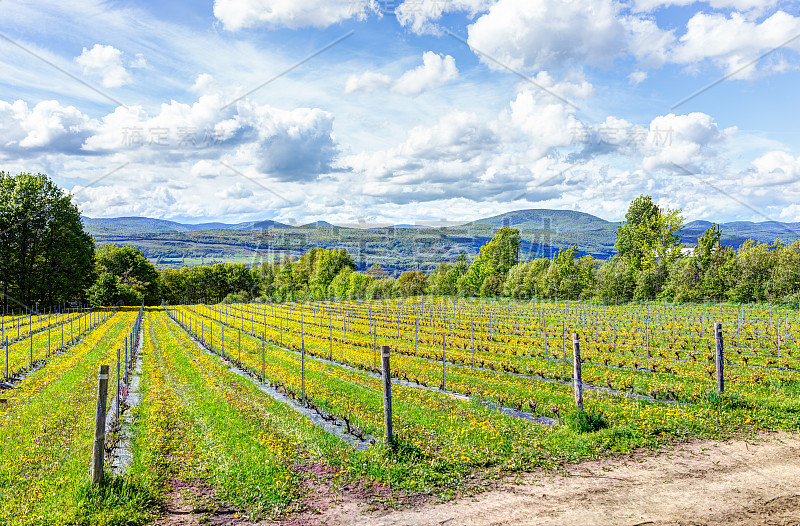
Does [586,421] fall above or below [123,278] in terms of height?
below

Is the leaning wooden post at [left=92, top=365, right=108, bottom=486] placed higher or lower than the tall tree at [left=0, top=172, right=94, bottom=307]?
lower

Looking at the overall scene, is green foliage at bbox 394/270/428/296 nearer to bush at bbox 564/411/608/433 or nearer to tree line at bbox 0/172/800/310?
tree line at bbox 0/172/800/310

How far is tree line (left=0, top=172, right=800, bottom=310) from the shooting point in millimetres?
67250

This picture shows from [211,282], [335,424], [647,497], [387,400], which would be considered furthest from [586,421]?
[211,282]

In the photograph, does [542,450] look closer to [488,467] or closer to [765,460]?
[488,467]

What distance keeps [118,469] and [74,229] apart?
90049 millimetres

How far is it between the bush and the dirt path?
4.27ft

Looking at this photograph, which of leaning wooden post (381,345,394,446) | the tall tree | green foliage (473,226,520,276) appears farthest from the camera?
green foliage (473,226,520,276)

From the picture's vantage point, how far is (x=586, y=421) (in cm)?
943

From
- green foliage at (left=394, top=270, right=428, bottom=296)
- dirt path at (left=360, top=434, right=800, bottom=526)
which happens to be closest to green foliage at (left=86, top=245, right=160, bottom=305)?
green foliage at (left=394, top=270, right=428, bottom=296)

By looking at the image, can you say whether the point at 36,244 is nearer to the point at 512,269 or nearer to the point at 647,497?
the point at 512,269

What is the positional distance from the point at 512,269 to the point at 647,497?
279 feet

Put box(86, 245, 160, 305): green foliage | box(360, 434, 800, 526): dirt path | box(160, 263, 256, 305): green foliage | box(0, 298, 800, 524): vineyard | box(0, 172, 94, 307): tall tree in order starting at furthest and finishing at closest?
box(160, 263, 256, 305): green foliage
box(86, 245, 160, 305): green foliage
box(0, 172, 94, 307): tall tree
box(0, 298, 800, 524): vineyard
box(360, 434, 800, 526): dirt path

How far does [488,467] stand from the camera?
7727 mm
